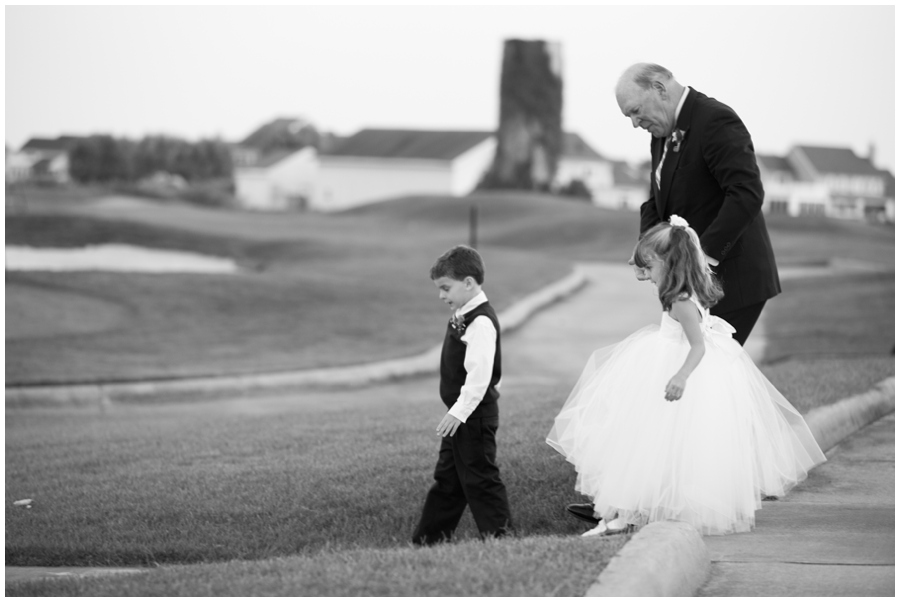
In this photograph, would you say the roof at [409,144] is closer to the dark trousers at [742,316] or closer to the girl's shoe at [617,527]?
the dark trousers at [742,316]

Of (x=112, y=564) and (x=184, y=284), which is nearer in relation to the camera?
(x=112, y=564)

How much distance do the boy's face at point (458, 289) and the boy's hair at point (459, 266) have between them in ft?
0.06

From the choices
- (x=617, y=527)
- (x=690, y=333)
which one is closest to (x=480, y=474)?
(x=617, y=527)

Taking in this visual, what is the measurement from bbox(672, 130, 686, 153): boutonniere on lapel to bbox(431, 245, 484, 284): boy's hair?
1.07m

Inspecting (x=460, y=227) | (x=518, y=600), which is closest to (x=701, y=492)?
(x=518, y=600)

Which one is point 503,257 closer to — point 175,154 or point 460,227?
point 460,227

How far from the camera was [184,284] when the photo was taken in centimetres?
1905

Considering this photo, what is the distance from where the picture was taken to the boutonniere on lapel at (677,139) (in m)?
5.17

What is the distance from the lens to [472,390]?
16.9 ft

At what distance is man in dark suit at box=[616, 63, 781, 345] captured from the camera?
4980 millimetres

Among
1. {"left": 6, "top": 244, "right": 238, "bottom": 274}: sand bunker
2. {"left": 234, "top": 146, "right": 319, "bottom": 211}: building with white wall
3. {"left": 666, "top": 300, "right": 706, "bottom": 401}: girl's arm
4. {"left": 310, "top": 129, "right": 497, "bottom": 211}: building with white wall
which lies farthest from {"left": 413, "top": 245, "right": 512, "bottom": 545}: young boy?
{"left": 234, "top": 146, "right": 319, "bottom": 211}: building with white wall

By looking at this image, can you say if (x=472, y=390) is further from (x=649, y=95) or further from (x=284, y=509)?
(x=649, y=95)

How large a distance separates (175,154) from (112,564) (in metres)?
97.8

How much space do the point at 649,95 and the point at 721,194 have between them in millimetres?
606
